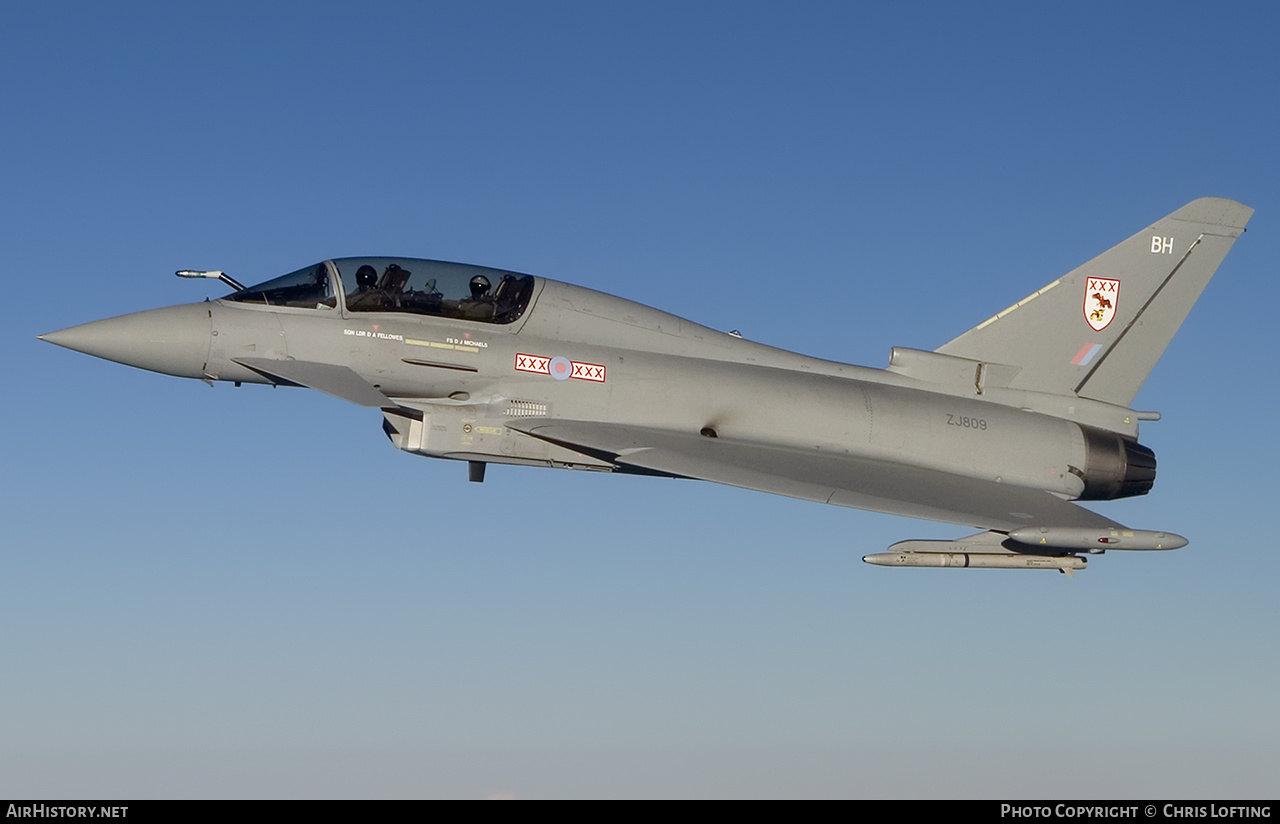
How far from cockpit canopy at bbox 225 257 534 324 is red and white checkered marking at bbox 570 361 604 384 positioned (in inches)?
39.7

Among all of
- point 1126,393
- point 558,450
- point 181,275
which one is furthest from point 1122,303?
point 181,275

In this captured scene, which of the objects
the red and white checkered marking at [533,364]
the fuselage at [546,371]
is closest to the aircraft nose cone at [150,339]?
the fuselage at [546,371]

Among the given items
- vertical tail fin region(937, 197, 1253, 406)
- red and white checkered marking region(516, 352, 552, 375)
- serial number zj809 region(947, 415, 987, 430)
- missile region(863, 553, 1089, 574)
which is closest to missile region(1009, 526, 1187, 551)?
missile region(863, 553, 1089, 574)

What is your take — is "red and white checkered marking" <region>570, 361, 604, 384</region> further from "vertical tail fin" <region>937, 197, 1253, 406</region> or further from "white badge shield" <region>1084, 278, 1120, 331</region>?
"white badge shield" <region>1084, 278, 1120, 331</region>

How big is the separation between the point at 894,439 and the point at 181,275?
9.57 m

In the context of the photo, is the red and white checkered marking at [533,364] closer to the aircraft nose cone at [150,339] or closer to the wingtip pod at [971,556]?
the aircraft nose cone at [150,339]

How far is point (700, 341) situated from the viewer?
1778 centimetres

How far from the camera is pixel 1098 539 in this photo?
1583 cm

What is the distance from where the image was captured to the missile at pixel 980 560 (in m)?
16.4

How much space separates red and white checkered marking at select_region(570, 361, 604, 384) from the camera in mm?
16750

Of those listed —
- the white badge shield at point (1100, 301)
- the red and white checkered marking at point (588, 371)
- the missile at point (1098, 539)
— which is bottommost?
the missile at point (1098, 539)

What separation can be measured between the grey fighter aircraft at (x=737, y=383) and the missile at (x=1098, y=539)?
3cm
